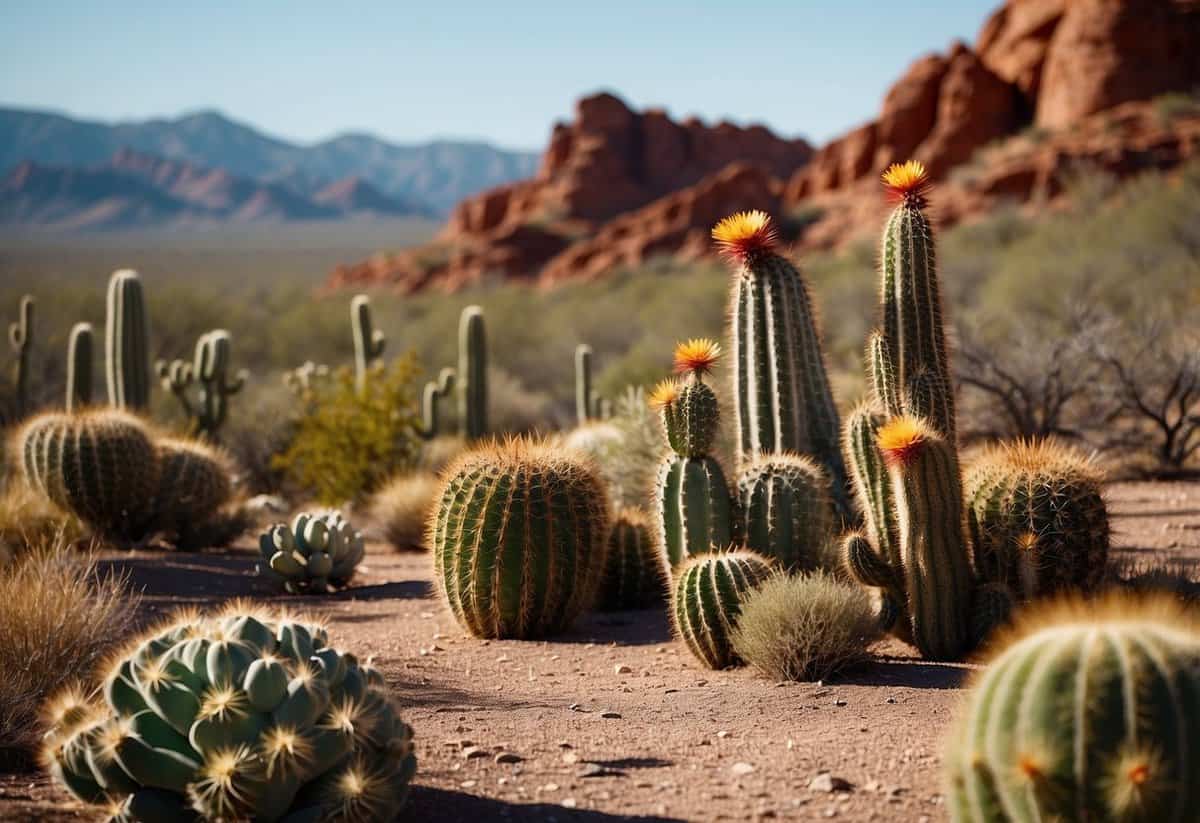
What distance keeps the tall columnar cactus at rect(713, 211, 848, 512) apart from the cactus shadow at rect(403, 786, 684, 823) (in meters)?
3.84

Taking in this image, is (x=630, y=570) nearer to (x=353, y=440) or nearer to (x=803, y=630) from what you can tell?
(x=803, y=630)

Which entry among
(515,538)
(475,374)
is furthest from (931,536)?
(475,374)

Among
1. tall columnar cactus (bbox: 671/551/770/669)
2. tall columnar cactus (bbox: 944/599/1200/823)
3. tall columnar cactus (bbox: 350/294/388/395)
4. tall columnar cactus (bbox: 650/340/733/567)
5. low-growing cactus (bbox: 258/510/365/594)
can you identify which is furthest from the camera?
tall columnar cactus (bbox: 350/294/388/395)

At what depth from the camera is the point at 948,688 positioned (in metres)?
5.97

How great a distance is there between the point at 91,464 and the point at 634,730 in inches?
272

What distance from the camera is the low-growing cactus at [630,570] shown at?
350 inches

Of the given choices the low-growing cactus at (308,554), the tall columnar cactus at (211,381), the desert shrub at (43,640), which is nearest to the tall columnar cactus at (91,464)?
the low-growing cactus at (308,554)

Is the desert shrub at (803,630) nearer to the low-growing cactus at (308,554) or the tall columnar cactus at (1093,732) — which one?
the tall columnar cactus at (1093,732)

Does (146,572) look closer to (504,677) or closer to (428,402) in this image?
(504,677)

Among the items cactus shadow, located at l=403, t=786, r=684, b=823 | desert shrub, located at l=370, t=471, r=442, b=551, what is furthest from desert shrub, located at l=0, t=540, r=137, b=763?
desert shrub, located at l=370, t=471, r=442, b=551

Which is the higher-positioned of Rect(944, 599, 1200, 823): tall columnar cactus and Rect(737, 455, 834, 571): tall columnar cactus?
Rect(737, 455, 834, 571): tall columnar cactus

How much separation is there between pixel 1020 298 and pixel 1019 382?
38.6 ft

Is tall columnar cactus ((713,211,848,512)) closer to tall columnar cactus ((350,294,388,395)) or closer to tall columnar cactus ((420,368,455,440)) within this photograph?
tall columnar cactus ((420,368,455,440))

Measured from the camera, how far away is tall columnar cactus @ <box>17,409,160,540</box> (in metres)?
10.8
